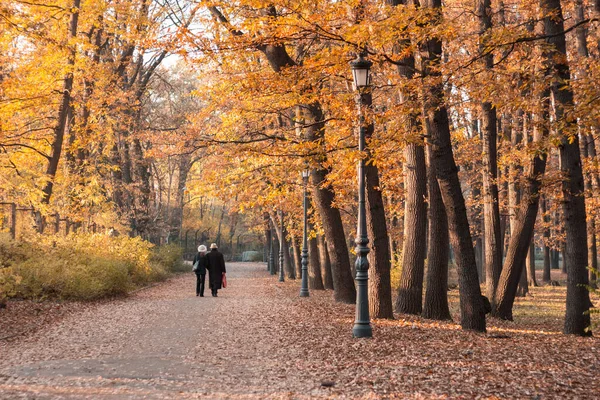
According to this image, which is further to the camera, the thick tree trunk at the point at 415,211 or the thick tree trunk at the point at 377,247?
the thick tree trunk at the point at 415,211

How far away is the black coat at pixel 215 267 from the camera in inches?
899

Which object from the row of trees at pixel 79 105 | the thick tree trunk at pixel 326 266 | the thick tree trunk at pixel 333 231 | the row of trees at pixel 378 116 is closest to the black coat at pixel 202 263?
the row of trees at pixel 378 116

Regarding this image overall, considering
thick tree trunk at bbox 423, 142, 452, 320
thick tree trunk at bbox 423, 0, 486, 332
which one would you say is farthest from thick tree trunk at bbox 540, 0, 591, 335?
thick tree trunk at bbox 423, 142, 452, 320

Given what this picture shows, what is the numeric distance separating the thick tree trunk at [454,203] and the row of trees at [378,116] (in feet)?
0.12

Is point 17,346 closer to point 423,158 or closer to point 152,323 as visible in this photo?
point 152,323

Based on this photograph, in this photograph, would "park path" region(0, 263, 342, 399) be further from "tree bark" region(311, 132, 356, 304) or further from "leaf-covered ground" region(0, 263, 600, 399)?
"tree bark" region(311, 132, 356, 304)

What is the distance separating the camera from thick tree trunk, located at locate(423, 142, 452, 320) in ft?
48.4

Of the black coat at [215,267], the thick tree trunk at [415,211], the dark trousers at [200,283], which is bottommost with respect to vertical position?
the dark trousers at [200,283]

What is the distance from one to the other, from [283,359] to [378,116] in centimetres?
448

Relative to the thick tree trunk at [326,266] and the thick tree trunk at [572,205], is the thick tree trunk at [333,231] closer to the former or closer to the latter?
the thick tree trunk at [572,205]

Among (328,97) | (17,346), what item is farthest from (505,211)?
(17,346)

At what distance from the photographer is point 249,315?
16.6 m

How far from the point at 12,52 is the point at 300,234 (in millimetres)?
14294

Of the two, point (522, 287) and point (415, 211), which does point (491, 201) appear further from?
point (522, 287)
